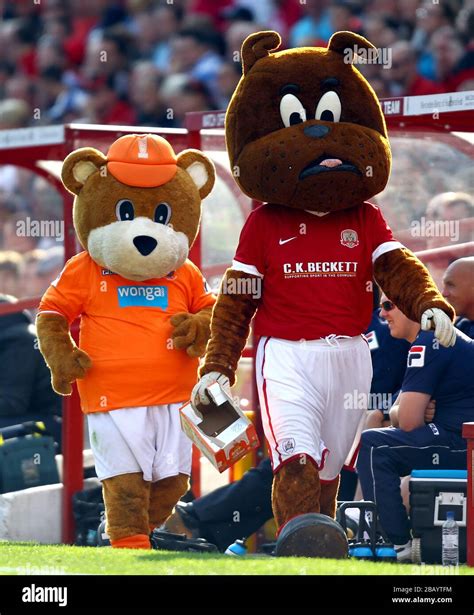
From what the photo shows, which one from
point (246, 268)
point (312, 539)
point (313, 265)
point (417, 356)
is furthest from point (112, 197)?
point (312, 539)

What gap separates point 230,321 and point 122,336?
778mm

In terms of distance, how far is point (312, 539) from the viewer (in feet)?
17.5

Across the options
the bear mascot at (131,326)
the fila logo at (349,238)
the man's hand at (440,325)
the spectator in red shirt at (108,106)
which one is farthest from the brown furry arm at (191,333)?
the spectator in red shirt at (108,106)

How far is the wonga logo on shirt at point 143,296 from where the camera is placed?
6492 millimetres

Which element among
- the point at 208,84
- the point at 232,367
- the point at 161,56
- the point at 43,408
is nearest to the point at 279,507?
the point at 232,367

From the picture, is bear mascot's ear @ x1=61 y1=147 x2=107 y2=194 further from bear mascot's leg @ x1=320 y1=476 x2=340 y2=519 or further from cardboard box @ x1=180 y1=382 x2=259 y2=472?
bear mascot's leg @ x1=320 y1=476 x2=340 y2=519

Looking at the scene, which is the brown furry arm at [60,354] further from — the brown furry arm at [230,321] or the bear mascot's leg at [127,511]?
the brown furry arm at [230,321]

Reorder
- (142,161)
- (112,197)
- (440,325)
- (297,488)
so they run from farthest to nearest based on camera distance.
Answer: (142,161)
(112,197)
(297,488)
(440,325)

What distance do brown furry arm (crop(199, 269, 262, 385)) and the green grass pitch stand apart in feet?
2.36

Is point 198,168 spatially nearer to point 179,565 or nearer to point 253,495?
point 253,495

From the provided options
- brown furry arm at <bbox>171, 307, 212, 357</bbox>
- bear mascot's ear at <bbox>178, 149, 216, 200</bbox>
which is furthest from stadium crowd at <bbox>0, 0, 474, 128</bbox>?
brown furry arm at <bbox>171, 307, 212, 357</bbox>

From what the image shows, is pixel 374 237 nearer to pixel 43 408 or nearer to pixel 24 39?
pixel 43 408

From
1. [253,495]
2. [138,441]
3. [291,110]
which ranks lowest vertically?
[253,495]
